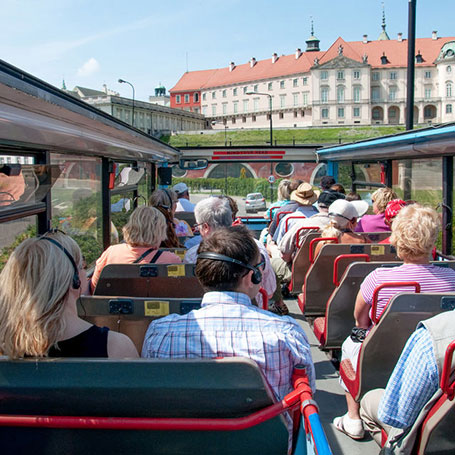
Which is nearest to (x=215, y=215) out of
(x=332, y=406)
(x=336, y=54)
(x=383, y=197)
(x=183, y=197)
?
(x=332, y=406)

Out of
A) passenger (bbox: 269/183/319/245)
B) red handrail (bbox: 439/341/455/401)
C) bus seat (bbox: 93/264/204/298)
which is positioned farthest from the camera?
passenger (bbox: 269/183/319/245)

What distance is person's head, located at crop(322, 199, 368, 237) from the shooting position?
576 centimetres

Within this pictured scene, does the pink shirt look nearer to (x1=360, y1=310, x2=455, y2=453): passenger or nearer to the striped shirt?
the striped shirt

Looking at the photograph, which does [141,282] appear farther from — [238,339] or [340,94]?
[340,94]

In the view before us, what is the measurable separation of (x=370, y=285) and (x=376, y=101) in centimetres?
10519

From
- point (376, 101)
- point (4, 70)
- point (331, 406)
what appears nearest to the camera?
point (4, 70)

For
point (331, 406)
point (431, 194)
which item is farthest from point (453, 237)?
point (331, 406)

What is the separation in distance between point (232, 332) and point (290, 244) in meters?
4.76

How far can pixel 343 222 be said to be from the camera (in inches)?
231

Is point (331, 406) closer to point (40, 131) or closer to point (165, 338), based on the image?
point (165, 338)

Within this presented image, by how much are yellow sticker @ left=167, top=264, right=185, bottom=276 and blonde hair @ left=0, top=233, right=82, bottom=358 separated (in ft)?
5.91

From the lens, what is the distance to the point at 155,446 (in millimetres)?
1911

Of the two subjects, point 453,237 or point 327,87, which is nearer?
point 453,237

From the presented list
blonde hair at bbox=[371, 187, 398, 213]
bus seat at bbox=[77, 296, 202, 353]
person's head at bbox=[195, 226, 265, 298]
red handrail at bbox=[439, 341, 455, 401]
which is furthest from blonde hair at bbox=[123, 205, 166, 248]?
blonde hair at bbox=[371, 187, 398, 213]
